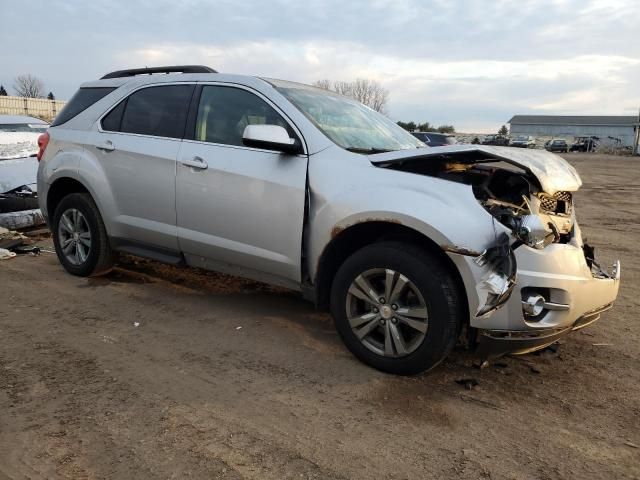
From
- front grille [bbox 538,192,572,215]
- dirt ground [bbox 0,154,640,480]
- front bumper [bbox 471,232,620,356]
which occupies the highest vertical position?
front grille [bbox 538,192,572,215]

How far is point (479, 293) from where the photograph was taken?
2.91 metres

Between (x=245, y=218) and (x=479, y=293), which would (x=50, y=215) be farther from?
(x=479, y=293)

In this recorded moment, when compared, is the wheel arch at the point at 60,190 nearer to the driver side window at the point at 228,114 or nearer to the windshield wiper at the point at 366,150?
the driver side window at the point at 228,114

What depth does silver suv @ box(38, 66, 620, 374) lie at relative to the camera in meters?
2.94

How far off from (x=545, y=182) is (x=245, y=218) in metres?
1.99

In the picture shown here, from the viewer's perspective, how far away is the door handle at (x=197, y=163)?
13.0 feet

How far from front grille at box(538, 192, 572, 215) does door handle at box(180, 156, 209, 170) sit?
7.87ft

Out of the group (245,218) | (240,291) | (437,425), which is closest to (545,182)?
(437,425)

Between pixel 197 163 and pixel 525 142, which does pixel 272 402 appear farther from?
pixel 525 142

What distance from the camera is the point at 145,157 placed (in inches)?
171

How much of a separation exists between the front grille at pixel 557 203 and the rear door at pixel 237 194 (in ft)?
5.21

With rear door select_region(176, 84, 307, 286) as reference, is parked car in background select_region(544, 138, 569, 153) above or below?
above

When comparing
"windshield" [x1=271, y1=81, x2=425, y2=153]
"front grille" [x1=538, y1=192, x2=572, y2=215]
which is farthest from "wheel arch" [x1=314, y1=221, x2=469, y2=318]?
"front grille" [x1=538, y1=192, x2=572, y2=215]

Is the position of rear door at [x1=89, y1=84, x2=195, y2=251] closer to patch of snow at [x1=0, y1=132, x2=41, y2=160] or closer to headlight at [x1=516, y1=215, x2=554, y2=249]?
headlight at [x1=516, y1=215, x2=554, y2=249]
